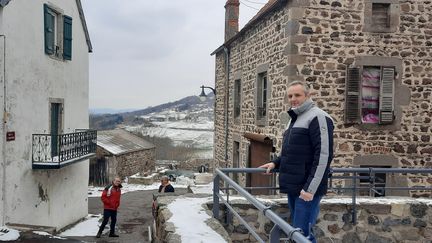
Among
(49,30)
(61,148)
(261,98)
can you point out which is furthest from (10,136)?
(261,98)

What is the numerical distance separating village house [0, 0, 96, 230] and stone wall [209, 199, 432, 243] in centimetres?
784

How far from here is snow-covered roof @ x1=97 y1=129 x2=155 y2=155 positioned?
28.1 metres

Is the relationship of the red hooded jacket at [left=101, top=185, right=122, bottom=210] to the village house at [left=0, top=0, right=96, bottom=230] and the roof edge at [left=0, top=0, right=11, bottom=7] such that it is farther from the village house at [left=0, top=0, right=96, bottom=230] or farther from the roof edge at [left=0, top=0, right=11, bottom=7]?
the roof edge at [left=0, top=0, right=11, bottom=7]

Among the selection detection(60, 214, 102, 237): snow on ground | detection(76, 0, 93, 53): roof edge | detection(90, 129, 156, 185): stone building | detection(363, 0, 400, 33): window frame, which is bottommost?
detection(60, 214, 102, 237): snow on ground

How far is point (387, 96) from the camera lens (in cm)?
1006

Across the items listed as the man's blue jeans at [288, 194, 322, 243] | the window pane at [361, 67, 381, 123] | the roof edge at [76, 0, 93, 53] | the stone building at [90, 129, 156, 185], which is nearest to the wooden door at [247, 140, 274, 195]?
the window pane at [361, 67, 381, 123]

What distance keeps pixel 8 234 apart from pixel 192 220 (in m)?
5.62

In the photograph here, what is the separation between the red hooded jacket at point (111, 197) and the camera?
39.8ft

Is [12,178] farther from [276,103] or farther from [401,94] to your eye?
[401,94]

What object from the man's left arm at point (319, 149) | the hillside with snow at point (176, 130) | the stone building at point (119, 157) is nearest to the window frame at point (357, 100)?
the man's left arm at point (319, 149)

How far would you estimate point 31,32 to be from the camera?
12.2 meters

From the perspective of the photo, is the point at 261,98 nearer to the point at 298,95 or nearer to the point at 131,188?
the point at 298,95

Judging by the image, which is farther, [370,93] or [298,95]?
[370,93]

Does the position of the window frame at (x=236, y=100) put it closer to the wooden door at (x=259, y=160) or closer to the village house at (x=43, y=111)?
the wooden door at (x=259, y=160)
